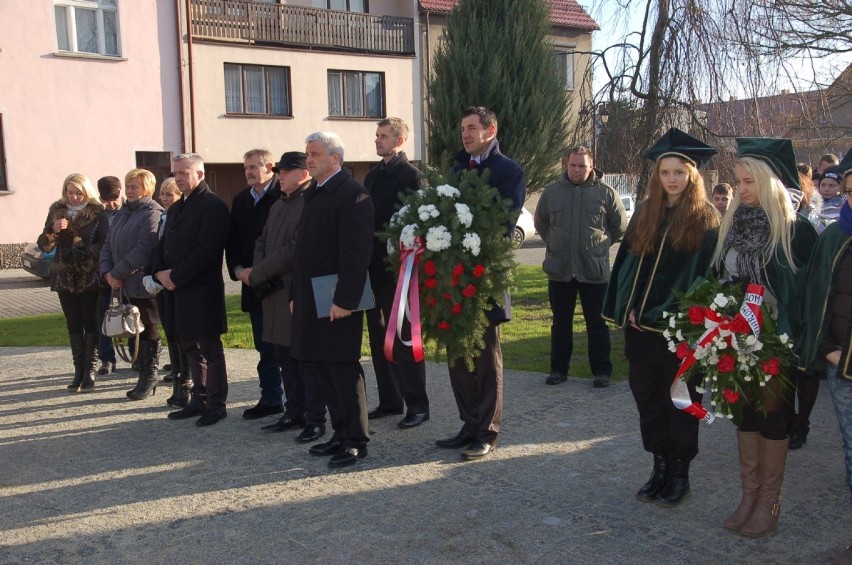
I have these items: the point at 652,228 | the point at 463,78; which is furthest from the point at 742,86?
the point at 463,78

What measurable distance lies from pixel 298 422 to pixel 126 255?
2.39m

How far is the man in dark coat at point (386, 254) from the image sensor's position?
644cm

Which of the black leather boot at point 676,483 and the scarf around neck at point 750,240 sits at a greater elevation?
the scarf around neck at point 750,240

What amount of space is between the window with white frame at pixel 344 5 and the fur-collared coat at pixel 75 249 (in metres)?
21.5

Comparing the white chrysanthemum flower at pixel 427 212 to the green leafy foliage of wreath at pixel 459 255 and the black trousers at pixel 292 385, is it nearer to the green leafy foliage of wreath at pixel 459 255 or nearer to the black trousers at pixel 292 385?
the green leafy foliage of wreath at pixel 459 255

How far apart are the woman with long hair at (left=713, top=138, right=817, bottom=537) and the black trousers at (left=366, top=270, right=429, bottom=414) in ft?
8.98

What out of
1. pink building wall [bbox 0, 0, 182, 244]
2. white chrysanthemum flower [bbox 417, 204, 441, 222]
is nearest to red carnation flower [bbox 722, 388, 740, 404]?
white chrysanthemum flower [bbox 417, 204, 441, 222]

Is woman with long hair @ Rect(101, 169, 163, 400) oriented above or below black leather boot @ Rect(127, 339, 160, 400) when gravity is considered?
above

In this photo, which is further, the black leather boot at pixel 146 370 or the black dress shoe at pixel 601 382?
the black leather boot at pixel 146 370

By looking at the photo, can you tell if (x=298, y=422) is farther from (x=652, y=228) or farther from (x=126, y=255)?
(x=652, y=228)

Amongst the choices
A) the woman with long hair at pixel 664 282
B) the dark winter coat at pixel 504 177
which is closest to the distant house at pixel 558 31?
the dark winter coat at pixel 504 177

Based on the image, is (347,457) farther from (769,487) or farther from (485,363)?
(769,487)

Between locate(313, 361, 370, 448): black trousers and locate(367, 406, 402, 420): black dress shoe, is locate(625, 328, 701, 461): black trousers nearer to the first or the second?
locate(313, 361, 370, 448): black trousers

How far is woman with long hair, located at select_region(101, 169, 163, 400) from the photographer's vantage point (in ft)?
24.8
